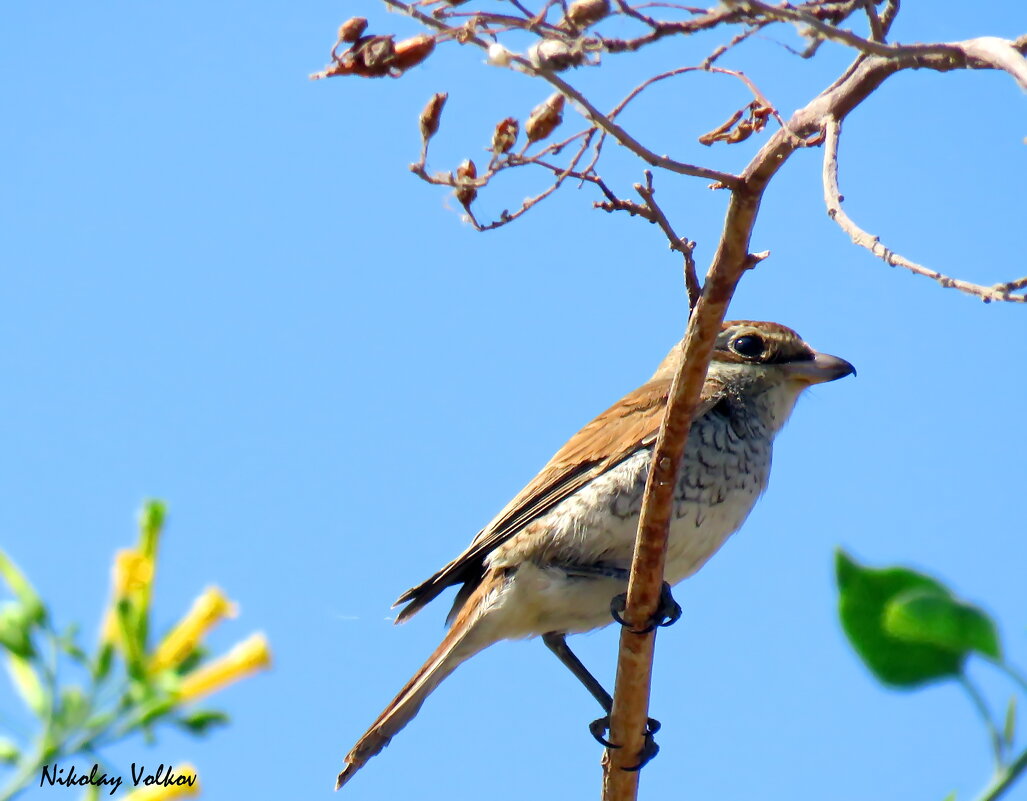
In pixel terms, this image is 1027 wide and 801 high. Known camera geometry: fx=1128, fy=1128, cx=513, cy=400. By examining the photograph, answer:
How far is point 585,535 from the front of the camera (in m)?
4.62

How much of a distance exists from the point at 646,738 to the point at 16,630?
350 cm

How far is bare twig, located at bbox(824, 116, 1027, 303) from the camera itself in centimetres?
178

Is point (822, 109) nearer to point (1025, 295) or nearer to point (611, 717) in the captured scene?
point (1025, 295)

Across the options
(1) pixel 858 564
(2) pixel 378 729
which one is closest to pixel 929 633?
(1) pixel 858 564

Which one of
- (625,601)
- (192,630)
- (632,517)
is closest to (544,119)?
(192,630)

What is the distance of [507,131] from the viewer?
240cm

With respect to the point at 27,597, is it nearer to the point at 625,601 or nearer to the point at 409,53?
the point at 409,53

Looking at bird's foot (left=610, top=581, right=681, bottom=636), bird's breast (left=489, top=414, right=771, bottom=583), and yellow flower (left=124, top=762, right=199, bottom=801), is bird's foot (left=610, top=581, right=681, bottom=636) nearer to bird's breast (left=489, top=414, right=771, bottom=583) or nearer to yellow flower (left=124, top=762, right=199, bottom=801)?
bird's breast (left=489, top=414, right=771, bottom=583)

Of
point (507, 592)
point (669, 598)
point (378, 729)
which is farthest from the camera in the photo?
point (507, 592)

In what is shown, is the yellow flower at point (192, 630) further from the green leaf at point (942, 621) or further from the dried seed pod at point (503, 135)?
the dried seed pod at point (503, 135)

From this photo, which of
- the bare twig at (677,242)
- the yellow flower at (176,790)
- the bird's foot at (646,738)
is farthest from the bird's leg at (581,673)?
the yellow flower at (176,790)

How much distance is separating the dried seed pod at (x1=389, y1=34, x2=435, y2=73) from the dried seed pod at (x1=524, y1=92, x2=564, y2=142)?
10.7 inches

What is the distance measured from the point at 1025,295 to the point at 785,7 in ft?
1.87

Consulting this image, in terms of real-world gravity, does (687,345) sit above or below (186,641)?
above
